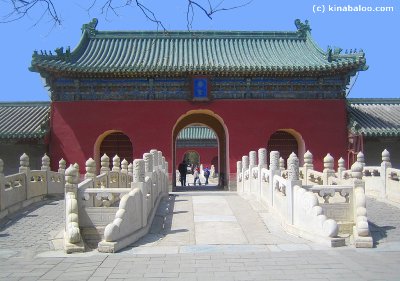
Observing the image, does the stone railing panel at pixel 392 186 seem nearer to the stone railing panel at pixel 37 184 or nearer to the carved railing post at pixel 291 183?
the carved railing post at pixel 291 183

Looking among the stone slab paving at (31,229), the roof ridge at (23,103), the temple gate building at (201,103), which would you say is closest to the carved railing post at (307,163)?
the temple gate building at (201,103)

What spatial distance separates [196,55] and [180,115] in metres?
3.17

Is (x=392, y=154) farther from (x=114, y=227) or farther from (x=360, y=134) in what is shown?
(x=114, y=227)

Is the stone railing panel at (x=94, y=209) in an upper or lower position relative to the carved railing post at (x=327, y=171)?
lower

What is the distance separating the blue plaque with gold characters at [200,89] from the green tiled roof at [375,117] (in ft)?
18.8

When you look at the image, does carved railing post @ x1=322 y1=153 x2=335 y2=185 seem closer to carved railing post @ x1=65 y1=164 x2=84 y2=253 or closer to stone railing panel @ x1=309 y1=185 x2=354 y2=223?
stone railing panel @ x1=309 y1=185 x2=354 y2=223

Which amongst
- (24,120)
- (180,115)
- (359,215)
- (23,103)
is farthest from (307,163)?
(23,103)

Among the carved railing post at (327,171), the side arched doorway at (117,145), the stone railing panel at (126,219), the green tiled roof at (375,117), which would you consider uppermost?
the green tiled roof at (375,117)

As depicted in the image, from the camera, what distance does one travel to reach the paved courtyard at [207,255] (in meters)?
5.64

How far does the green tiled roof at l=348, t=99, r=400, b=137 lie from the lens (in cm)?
1727

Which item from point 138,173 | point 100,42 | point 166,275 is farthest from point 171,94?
point 166,275

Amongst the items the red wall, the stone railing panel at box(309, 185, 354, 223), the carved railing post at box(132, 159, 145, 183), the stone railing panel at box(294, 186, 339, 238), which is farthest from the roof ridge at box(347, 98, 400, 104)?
the carved railing post at box(132, 159, 145, 183)

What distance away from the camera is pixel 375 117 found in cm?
1875

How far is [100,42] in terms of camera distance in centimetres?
2033
